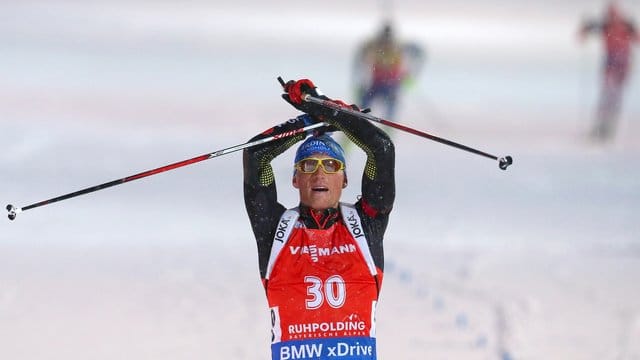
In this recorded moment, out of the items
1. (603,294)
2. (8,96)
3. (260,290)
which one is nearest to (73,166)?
Result: (8,96)

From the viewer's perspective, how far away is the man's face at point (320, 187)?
407 centimetres

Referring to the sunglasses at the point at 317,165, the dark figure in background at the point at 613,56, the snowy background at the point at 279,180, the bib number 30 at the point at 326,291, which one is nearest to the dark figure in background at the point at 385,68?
the snowy background at the point at 279,180

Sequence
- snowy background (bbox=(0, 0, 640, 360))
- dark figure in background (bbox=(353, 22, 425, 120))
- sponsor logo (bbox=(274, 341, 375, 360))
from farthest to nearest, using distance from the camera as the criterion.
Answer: dark figure in background (bbox=(353, 22, 425, 120)), snowy background (bbox=(0, 0, 640, 360)), sponsor logo (bbox=(274, 341, 375, 360))

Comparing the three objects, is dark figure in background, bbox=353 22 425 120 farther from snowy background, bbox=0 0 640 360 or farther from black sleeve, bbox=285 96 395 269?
black sleeve, bbox=285 96 395 269

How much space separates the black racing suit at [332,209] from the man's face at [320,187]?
4cm

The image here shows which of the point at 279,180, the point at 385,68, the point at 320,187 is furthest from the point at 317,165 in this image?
the point at 385,68

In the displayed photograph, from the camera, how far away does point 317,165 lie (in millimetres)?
4051

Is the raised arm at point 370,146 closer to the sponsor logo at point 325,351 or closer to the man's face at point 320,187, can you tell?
the man's face at point 320,187

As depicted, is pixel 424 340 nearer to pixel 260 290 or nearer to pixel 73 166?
pixel 260 290

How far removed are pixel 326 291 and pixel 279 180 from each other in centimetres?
663

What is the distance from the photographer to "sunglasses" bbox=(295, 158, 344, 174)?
4.05 m

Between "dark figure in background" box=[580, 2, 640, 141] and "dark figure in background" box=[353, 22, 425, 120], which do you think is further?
"dark figure in background" box=[580, 2, 640, 141]

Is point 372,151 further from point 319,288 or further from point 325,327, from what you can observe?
point 325,327

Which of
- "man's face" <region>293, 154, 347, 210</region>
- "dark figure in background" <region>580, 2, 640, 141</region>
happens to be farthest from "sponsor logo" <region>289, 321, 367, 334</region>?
"dark figure in background" <region>580, 2, 640, 141</region>
